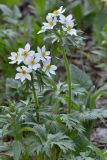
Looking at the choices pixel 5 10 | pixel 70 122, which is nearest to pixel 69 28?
pixel 70 122

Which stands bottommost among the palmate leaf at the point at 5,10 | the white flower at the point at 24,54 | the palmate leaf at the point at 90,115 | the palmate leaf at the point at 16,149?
the palmate leaf at the point at 16,149

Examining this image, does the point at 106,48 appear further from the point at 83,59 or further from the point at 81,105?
the point at 81,105

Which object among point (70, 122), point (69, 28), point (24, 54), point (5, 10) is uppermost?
point (5, 10)

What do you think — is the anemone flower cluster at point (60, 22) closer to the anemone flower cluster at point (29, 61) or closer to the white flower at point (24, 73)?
the anemone flower cluster at point (29, 61)

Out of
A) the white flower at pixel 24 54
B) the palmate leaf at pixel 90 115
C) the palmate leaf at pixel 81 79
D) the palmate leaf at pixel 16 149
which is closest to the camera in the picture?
the palmate leaf at pixel 16 149

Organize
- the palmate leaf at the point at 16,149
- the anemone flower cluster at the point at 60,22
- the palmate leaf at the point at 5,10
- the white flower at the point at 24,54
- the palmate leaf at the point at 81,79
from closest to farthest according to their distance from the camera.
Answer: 1. the palmate leaf at the point at 16,149
2. the white flower at the point at 24,54
3. the anemone flower cluster at the point at 60,22
4. the palmate leaf at the point at 81,79
5. the palmate leaf at the point at 5,10

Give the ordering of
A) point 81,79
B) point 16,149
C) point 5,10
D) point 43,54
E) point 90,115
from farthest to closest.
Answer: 1. point 5,10
2. point 81,79
3. point 90,115
4. point 43,54
5. point 16,149

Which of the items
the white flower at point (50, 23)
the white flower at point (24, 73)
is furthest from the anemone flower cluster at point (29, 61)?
the white flower at point (50, 23)

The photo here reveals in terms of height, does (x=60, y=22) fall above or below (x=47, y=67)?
above

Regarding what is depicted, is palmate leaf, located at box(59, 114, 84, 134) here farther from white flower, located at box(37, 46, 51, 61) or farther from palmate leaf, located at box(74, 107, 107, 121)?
white flower, located at box(37, 46, 51, 61)

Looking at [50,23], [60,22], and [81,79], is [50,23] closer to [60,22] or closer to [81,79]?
A: [60,22]
